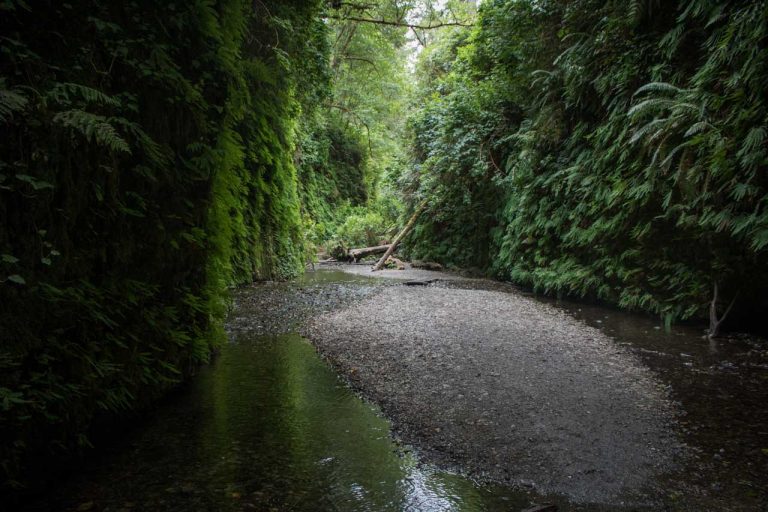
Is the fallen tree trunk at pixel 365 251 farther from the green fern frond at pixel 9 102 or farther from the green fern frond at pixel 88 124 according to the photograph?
the green fern frond at pixel 9 102

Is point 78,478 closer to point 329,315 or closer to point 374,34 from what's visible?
point 329,315

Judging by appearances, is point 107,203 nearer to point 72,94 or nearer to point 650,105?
point 72,94

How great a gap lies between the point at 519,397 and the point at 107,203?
3.75 m

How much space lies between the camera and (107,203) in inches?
118

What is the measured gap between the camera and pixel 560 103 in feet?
32.8

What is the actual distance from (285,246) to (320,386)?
803 cm

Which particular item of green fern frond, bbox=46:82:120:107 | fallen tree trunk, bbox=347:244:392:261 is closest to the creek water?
green fern frond, bbox=46:82:120:107

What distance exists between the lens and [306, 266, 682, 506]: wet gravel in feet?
9.36

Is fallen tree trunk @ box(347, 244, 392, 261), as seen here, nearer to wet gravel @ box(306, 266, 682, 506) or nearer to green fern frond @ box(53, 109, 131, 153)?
wet gravel @ box(306, 266, 682, 506)

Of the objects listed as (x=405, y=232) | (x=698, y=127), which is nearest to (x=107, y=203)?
(x=698, y=127)

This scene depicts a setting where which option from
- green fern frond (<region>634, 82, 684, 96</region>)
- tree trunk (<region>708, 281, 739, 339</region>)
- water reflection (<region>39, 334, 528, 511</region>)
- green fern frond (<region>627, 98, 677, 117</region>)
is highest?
green fern frond (<region>634, 82, 684, 96</region>)

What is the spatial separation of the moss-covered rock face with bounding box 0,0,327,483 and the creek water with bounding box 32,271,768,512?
1.12 ft

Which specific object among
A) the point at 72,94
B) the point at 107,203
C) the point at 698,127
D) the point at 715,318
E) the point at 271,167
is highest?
the point at 698,127

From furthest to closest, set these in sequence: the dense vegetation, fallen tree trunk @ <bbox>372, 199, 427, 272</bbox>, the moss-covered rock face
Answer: fallen tree trunk @ <bbox>372, 199, 427, 272</bbox> < the dense vegetation < the moss-covered rock face
